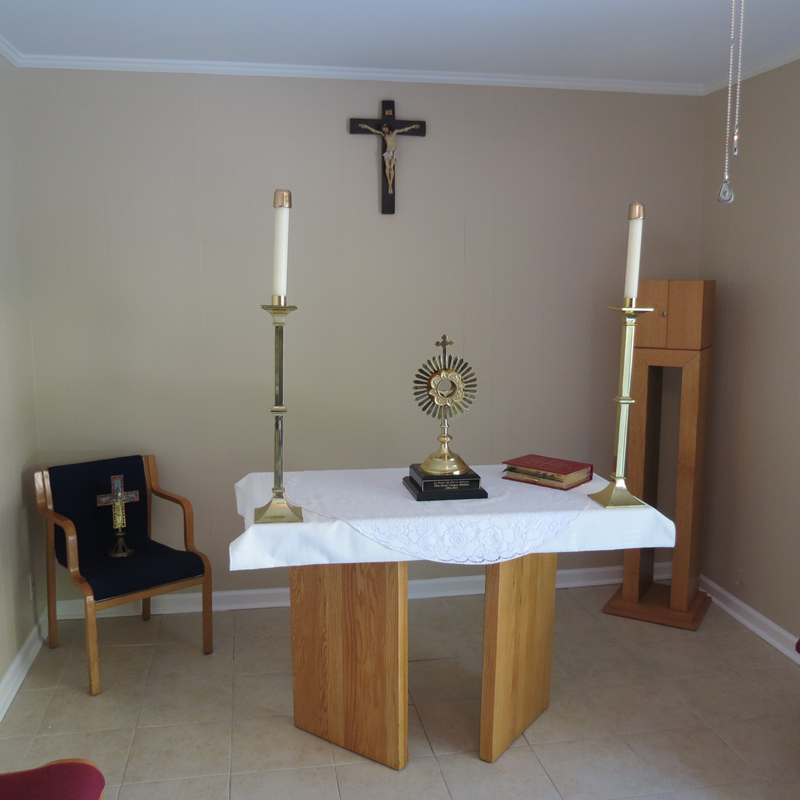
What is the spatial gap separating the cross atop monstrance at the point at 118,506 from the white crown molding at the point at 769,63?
10.4 ft

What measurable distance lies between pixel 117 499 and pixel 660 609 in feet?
7.94

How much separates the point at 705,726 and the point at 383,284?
7.14 ft

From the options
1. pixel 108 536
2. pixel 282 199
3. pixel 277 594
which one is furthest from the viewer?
pixel 277 594

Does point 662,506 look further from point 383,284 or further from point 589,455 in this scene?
point 383,284

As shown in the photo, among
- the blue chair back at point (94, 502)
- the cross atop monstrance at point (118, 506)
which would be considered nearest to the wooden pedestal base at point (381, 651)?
the cross atop monstrance at point (118, 506)

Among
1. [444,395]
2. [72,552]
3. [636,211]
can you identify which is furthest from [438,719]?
[636,211]

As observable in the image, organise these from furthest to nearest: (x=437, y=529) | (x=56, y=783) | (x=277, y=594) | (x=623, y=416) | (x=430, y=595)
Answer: (x=430, y=595)
(x=277, y=594)
(x=623, y=416)
(x=437, y=529)
(x=56, y=783)

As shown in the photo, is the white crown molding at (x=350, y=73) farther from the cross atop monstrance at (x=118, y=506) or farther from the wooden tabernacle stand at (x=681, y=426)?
the cross atop monstrance at (x=118, y=506)

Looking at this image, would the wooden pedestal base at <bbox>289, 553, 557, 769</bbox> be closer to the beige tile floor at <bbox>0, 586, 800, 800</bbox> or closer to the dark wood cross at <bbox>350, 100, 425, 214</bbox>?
the beige tile floor at <bbox>0, 586, 800, 800</bbox>

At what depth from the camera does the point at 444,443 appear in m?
2.38

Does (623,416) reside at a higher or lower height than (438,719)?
higher

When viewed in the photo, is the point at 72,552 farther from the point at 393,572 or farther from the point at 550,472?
the point at 550,472

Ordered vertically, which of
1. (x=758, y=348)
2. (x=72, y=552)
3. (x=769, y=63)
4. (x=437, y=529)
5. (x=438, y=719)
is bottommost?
(x=438, y=719)

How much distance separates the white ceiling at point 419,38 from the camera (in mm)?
2602
